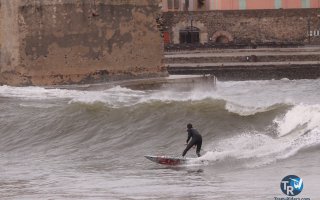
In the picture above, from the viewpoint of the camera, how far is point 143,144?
20.2 m

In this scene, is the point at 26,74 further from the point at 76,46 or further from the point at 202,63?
the point at 202,63

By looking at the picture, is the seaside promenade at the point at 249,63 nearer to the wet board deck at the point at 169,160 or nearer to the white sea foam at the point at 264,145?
the white sea foam at the point at 264,145

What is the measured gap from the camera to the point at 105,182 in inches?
603

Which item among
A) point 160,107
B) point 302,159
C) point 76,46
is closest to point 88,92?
point 76,46

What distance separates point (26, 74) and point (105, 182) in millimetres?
12691

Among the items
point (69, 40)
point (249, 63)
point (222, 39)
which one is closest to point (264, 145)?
point (69, 40)

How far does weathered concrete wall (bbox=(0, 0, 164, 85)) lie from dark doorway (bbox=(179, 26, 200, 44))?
86.1ft

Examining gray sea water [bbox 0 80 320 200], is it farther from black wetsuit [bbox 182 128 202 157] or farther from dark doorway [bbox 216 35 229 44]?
dark doorway [bbox 216 35 229 44]

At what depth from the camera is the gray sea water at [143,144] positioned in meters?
14.5

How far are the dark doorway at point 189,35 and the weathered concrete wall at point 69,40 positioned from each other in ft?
86.1

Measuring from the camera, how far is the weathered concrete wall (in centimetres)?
2755

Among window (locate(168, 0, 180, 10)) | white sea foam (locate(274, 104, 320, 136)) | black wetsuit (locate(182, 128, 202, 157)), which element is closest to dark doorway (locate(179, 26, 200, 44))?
window (locate(168, 0, 180, 10))
